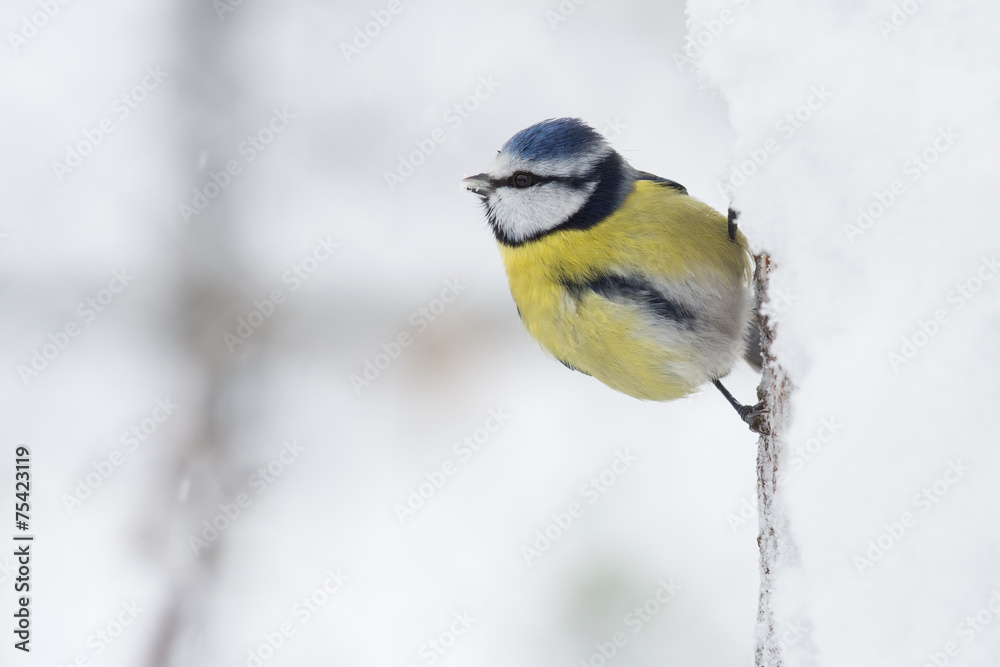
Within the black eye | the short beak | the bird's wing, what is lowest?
→ the short beak

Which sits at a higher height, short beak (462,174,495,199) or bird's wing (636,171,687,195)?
bird's wing (636,171,687,195)

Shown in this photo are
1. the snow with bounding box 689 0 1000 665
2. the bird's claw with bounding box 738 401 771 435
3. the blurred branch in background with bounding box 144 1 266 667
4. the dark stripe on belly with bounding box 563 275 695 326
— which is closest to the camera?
the snow with bounding box 689 0 1000 665

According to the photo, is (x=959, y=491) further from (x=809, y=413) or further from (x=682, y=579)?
(x=682, y=579)

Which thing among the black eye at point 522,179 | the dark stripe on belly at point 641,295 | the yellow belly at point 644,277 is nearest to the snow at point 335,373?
the yellow belly at point 644,277

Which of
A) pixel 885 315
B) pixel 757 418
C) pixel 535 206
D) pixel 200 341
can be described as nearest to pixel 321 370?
pixel 200 341

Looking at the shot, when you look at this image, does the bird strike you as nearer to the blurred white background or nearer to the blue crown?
the blue crown

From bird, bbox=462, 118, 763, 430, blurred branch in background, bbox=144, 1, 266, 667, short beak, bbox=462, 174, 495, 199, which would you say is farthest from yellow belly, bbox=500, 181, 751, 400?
blurred branch in background, bbox=144, 1, 266, 667

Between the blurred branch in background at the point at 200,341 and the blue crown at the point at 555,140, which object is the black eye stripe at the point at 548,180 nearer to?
the blue crown at the point at 555,140

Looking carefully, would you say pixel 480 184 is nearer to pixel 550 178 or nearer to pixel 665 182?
pixel 550 178
